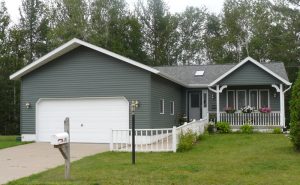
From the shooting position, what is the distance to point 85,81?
20.2 m

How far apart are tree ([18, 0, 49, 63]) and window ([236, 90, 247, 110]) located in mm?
22662

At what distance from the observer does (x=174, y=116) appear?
23797mm

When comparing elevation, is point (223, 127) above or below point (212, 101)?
below

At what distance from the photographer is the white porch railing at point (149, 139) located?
15352mm

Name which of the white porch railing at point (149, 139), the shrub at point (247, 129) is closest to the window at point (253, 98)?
the shrub at point (247, 129)

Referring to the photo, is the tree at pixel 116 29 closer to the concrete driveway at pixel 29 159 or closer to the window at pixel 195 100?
the window at pixel 195 100

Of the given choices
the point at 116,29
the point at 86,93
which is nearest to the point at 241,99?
the point at 86,93

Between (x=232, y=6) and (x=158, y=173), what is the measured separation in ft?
121

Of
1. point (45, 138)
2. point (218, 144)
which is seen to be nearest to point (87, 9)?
point (45, 138)

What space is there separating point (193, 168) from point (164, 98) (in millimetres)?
10716

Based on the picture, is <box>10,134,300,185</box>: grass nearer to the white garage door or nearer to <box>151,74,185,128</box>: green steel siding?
<box>151,74,185,128</box>: green steel siding

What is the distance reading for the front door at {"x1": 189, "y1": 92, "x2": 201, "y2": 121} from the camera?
26078 millimetres

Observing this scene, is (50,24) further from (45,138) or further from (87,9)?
(45,138)

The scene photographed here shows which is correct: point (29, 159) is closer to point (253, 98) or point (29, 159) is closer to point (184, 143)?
point (184, 143)
